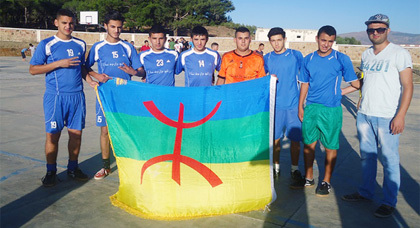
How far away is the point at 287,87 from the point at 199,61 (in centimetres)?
129

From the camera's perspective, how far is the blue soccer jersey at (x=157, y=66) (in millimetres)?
5164

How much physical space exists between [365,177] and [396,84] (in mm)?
1171

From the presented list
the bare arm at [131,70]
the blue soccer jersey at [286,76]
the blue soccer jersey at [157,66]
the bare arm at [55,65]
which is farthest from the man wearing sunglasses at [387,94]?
the bare arm at [55,65]

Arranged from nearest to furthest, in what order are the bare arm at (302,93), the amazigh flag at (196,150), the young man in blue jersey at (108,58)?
the amazigh flag at (196,150)
the bare arm at (302,93)
the young man in blue jersey at (108,58)

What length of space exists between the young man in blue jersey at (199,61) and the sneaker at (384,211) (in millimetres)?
2688

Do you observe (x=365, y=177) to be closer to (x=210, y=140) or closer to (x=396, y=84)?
(x=396, y=84)

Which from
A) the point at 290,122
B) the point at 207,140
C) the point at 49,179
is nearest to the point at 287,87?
the point at 290,122

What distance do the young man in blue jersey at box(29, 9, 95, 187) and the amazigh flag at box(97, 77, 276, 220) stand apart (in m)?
1.01

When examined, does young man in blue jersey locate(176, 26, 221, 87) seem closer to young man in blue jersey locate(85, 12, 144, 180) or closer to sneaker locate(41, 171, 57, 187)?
young man in blue jersey locate(85, 12, 144, 180)

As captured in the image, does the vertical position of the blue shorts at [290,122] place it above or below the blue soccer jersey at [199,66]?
below

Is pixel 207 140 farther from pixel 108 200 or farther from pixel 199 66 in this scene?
pixel 199 66

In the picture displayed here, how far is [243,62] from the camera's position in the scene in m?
4.78

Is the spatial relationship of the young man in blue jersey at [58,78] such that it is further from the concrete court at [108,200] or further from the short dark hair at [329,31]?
the short dark hair at [329,31]

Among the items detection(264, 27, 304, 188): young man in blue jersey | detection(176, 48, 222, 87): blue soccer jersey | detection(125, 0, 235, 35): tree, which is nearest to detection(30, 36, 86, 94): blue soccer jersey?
detection(176, 48, 222, 87): blue soccer jersey
